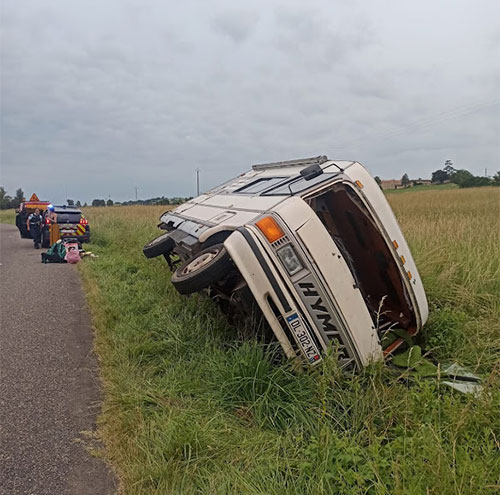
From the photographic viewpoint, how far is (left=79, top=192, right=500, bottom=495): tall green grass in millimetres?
2473

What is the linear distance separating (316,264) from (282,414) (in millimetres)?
1087

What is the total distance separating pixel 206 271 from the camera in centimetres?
381

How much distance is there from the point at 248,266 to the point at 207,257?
739mm

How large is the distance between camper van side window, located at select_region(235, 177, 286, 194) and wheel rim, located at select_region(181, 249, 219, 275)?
Answer: 4.13ft

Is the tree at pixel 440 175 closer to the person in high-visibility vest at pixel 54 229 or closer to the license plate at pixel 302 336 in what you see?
the person in high-visibility vest at pixel 54 229

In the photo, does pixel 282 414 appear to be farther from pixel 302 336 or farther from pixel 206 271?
pixel 206 271

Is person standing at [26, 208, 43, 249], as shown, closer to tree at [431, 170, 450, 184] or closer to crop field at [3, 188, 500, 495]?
crop field at [3, 188, 500, 495]

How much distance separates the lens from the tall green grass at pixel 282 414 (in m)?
2.47

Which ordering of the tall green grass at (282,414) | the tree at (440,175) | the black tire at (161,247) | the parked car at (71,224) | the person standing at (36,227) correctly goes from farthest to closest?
1. the tree at (440,175)
2. the person standing at (36,227)
3. the parked car at (71,224)
4. the black tire at (161,247)
5. the tall green grass at (282,414)

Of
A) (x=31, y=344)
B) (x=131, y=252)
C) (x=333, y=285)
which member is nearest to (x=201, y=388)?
(x=333, y=285)

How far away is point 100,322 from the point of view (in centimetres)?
571

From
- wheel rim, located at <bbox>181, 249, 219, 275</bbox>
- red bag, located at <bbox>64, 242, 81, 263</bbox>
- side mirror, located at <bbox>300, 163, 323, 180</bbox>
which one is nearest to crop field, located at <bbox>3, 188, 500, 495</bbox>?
wheel rim, located at <bbox>181, 249, 219, 275</bbox>

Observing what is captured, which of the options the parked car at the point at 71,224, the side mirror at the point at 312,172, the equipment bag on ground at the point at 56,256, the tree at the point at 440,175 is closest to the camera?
the side mirror at the point at 312,172

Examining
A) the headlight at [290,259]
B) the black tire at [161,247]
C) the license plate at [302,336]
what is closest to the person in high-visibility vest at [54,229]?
the black tire at [161,247]
